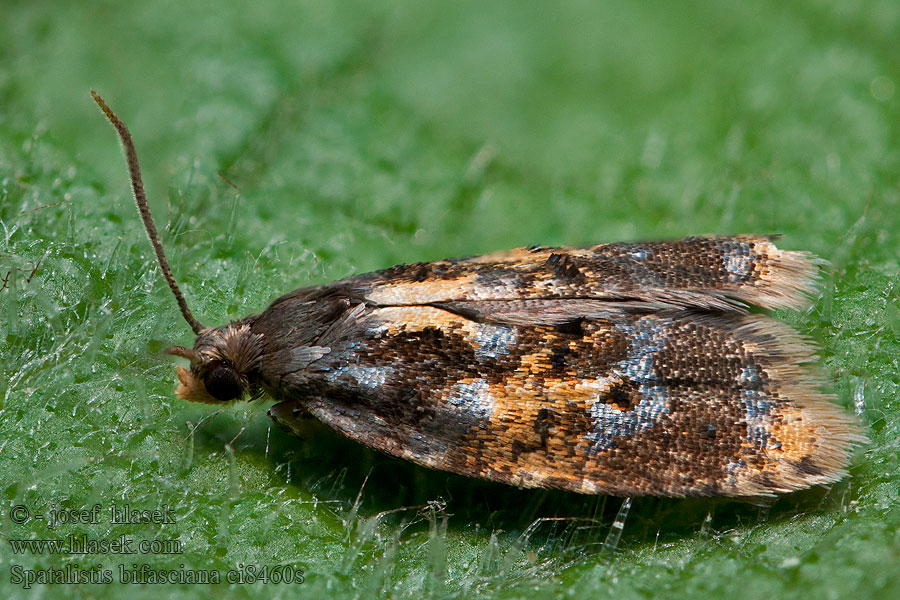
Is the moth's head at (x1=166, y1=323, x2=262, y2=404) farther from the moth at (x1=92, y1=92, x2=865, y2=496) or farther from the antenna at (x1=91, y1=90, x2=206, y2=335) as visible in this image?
the antenna at (x1=91, y1=90, x2=206, y2=335)

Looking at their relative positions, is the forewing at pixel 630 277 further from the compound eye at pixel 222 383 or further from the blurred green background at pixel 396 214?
the compound eye at pixel 222 383

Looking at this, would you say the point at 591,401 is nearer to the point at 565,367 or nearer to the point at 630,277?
the point at 565,367

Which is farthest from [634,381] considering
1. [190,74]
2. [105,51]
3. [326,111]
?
[105,51]

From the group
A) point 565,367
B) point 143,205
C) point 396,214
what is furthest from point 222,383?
point 565,367

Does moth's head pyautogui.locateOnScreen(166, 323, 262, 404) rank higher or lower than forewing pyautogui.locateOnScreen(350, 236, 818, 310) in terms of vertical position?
lower

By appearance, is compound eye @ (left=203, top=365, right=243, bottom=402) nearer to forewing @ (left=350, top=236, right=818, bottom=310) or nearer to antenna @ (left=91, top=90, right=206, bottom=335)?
antenna @ (left=91, top=90, right=206, bottom=335)

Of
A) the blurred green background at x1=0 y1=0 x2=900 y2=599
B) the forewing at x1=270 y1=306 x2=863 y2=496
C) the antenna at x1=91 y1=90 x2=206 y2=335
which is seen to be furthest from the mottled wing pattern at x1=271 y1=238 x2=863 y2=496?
the antenna at x1=91 y1=90 x2=206 y2=335

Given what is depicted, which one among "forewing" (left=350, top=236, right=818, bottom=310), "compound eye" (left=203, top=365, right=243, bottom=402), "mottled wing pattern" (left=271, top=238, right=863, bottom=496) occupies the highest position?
"forewing" (left=350, top=236, right=818, bottom=310)

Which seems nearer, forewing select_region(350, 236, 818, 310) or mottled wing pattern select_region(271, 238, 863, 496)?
mottled wing pattern select_region(271, 238, 863, 496)

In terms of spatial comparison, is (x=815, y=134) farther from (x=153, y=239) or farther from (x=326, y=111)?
(x=153, y=239)
